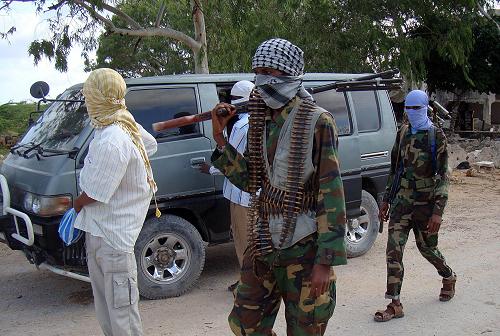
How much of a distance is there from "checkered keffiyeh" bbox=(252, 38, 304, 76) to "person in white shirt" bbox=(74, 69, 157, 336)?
3.21 feet

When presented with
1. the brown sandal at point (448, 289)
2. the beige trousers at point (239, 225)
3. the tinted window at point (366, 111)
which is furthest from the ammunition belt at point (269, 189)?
the tinted window at point (366, 111)

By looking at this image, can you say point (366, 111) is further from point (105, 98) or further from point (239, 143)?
point (105, 98)

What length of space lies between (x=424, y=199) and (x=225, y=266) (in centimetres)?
253

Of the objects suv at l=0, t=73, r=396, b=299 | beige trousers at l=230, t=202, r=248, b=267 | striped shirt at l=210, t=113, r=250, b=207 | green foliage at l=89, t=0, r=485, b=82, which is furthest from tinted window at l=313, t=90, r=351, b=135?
green foliage at l=89, t=0, r=485, b=82

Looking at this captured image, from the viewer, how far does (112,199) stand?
3328 millimetres

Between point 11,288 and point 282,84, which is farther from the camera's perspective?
point 11,288

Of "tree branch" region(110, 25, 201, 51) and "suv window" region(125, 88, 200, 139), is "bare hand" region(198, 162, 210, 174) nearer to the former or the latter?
"suv window" region(125, 88, 200, 139)

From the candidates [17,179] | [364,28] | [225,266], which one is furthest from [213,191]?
[364,28]

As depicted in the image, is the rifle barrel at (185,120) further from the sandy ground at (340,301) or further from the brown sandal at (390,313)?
the brown sandal at (390,313)

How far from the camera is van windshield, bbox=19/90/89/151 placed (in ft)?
16.8

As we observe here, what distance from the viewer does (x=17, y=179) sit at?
16.5ft

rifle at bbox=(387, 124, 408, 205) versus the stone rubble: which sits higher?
rifle at bbox=(387, 124, 408, 205)

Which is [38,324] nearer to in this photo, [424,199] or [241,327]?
[241,327]

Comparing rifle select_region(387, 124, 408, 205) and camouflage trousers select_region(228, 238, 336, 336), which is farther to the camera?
rifle select_region(387, 124, 408, 205)
